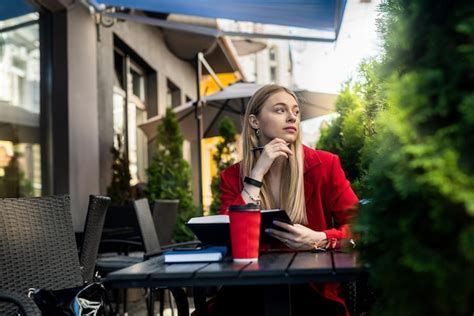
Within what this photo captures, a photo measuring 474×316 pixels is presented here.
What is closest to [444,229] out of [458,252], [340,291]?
[458,252]

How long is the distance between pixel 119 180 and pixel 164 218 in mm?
2711

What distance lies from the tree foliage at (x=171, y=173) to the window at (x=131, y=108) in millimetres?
378

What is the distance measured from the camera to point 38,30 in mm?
6633

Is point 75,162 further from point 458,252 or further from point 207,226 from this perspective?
point 458,252

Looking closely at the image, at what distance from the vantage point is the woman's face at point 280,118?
284 cm

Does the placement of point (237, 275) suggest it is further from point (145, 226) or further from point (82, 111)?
point (82, 111)

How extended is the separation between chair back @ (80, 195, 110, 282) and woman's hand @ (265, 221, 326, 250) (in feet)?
3.79

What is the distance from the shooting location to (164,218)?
17.6ft

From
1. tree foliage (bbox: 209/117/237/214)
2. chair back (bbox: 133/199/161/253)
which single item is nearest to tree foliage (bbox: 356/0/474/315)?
chair back (bbox: 133/199/161/253)

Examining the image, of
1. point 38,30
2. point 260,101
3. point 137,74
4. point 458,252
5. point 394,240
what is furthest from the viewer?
point 137,74

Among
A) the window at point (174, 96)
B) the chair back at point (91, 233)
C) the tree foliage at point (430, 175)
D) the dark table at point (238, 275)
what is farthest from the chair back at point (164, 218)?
the window at point (174, 96)

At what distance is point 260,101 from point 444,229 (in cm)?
177

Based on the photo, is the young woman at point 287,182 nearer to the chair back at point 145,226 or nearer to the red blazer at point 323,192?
the red blazer at point 323,192

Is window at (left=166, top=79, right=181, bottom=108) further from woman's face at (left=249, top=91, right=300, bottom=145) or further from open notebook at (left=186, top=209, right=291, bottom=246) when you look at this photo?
open notebook at (left=186, top=209, right=291, bottom=246)
